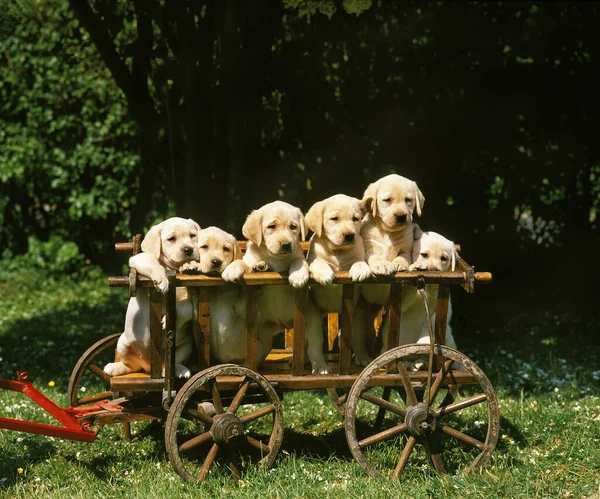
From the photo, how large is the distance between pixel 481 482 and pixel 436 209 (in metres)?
3.80

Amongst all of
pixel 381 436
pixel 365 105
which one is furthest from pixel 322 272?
pixel 365 105

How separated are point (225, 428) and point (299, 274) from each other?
36.2 inches

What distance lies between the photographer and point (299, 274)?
4.23 metres

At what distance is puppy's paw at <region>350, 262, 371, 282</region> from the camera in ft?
13.8

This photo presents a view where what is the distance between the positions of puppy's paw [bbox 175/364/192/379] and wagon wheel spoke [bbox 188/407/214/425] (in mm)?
196

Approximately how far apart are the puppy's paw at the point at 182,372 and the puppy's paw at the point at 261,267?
677 mm

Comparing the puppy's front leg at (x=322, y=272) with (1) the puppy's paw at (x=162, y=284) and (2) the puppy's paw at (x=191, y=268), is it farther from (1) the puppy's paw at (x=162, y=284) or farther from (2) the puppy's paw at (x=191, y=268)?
(1) the puppy's paw at (x=162, y=284)

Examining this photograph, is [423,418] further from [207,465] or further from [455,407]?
[207,465]

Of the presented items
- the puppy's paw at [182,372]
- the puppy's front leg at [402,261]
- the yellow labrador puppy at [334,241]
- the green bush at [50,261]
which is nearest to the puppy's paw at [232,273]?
the yellow labrador puppy at [334,241]

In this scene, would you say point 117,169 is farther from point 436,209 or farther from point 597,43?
point 597,43

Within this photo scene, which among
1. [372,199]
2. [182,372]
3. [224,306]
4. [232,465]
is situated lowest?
[232,465]

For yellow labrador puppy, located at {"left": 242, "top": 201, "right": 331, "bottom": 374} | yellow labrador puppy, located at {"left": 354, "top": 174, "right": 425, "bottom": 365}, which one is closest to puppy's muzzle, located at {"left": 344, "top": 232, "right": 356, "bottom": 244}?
yellow labrador puppy, located at {"left": 354, "top": 174, "right": 425, "bottom": 365}

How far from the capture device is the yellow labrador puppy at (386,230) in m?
4.50

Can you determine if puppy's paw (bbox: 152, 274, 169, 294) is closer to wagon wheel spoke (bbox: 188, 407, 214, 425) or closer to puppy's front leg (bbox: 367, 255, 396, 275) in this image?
wagon wheel spoke (bbox: 188, 407, 214, 425)
